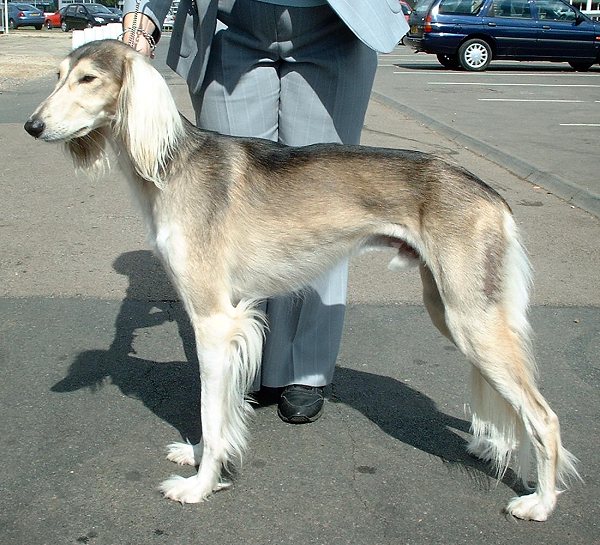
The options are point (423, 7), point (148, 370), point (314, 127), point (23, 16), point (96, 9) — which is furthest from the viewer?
point (23, 16)

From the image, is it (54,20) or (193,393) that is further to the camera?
(54,20)

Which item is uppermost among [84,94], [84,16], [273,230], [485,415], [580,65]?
[84,94]

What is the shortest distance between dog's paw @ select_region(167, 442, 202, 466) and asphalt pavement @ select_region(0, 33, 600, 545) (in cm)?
5

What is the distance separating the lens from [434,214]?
10.1 feet

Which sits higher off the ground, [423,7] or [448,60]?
[423,7]

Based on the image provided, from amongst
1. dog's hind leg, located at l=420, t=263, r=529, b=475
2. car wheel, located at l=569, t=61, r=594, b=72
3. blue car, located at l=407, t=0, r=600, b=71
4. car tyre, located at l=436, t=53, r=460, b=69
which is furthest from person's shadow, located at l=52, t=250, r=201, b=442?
car wheel, located at l=569, t=61, r=594, b=72

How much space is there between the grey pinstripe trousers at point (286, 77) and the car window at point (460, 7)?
1810 centimetres

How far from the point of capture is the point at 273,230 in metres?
3.26

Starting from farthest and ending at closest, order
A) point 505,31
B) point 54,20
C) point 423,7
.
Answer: point 54,20, point 423,7, point 505,31

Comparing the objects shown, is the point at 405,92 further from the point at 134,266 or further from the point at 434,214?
the point at 434,214

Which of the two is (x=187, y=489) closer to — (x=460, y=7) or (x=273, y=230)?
(x=273, y=230)

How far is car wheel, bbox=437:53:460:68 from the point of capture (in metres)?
21.6

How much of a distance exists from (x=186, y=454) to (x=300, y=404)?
0.64 meters

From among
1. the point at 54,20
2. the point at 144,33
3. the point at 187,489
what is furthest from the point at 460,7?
the point at 54,20
